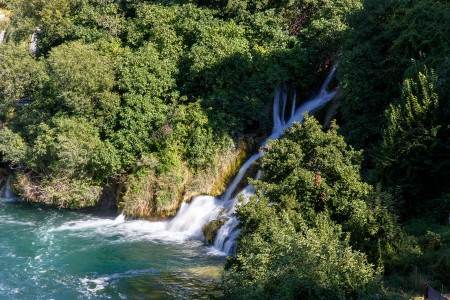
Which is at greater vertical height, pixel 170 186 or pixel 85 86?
pixel 85 86

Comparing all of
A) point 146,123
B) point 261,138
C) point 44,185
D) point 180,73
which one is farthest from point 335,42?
point 44,185

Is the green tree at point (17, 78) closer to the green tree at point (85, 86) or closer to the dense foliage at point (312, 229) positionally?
the green tree at point (85, 86)

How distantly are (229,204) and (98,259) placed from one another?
6.46 meters

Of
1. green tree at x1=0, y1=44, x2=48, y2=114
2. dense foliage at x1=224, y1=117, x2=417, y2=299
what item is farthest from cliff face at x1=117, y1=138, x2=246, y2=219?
green tree at x1=0, y1=44, x2=48, y2=114

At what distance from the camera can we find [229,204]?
23078mm

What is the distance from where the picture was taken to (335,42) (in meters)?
26.7

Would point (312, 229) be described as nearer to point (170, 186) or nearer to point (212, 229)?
point (212, 229)

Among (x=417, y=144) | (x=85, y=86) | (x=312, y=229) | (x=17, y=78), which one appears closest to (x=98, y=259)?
(x=85, y=86)

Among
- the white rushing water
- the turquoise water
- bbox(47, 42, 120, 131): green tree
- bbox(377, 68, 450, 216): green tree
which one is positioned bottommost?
the turquoise water

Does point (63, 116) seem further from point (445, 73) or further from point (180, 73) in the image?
point (445, 73)

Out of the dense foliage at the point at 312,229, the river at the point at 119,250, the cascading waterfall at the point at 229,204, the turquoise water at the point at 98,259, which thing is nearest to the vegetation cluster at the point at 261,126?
the dense foliage at the point at 312,229

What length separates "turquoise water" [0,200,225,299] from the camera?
57.2ft

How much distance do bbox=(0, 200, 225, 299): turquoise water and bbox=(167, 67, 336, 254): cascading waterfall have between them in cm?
66

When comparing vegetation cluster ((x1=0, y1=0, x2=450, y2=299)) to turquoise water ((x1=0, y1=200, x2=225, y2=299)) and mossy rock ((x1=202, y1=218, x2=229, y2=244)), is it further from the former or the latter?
turquoise water ((x1=0, y1=200, x2=225, y2=299))
